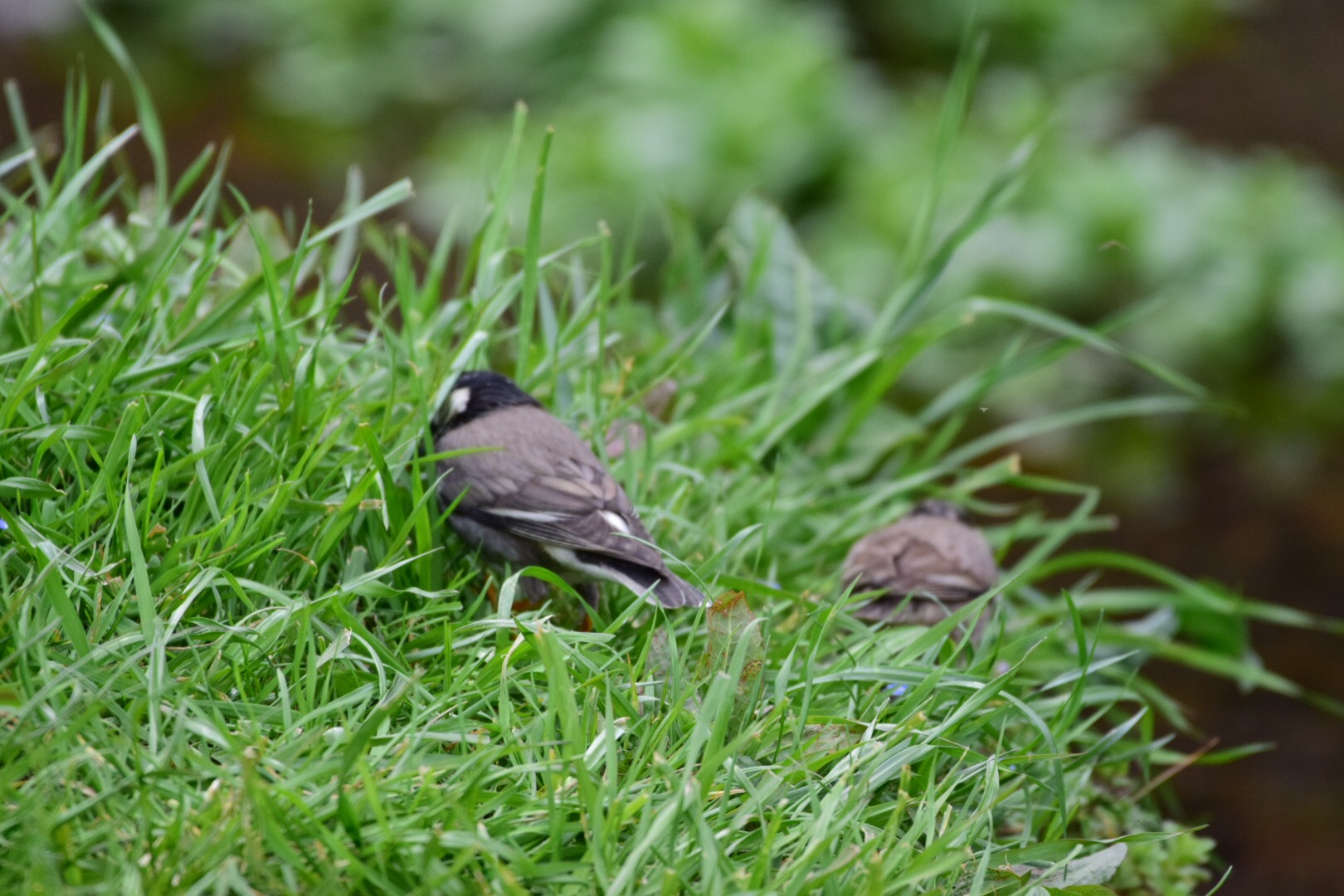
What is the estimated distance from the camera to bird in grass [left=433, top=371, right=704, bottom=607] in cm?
248

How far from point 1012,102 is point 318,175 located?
3.77 meters

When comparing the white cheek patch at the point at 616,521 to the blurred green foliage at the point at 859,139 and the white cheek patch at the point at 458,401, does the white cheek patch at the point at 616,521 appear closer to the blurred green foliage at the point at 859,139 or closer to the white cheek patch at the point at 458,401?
the white cheek patch at the point at 458,401

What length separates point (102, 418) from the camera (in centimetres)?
243

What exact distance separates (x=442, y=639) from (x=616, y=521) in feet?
1.38

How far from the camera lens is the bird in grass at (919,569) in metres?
2.86

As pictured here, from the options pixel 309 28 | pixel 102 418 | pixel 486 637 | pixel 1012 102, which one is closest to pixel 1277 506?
pixel 1012 102

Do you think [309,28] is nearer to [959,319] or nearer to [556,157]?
[556,157]

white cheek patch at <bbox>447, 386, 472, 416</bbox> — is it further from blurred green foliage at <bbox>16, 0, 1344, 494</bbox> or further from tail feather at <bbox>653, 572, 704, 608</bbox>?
blurred green foliage at <bbox>16, 0, 1344, 494</bbox>

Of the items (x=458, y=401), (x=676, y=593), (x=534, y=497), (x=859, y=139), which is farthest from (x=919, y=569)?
(x=859, y=139)

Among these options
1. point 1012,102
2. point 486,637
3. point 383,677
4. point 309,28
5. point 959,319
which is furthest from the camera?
point 309,28

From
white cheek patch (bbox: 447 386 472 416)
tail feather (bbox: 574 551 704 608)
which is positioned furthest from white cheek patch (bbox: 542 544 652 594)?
white cheek patch (bbox: 447 386 472 416)

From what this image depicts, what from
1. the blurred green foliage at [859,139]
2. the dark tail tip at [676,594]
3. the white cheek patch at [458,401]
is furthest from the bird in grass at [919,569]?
the blurred green foliage at [859,139]

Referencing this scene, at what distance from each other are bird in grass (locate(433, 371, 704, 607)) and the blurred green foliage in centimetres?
268

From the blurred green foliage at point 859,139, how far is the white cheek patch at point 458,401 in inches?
105
